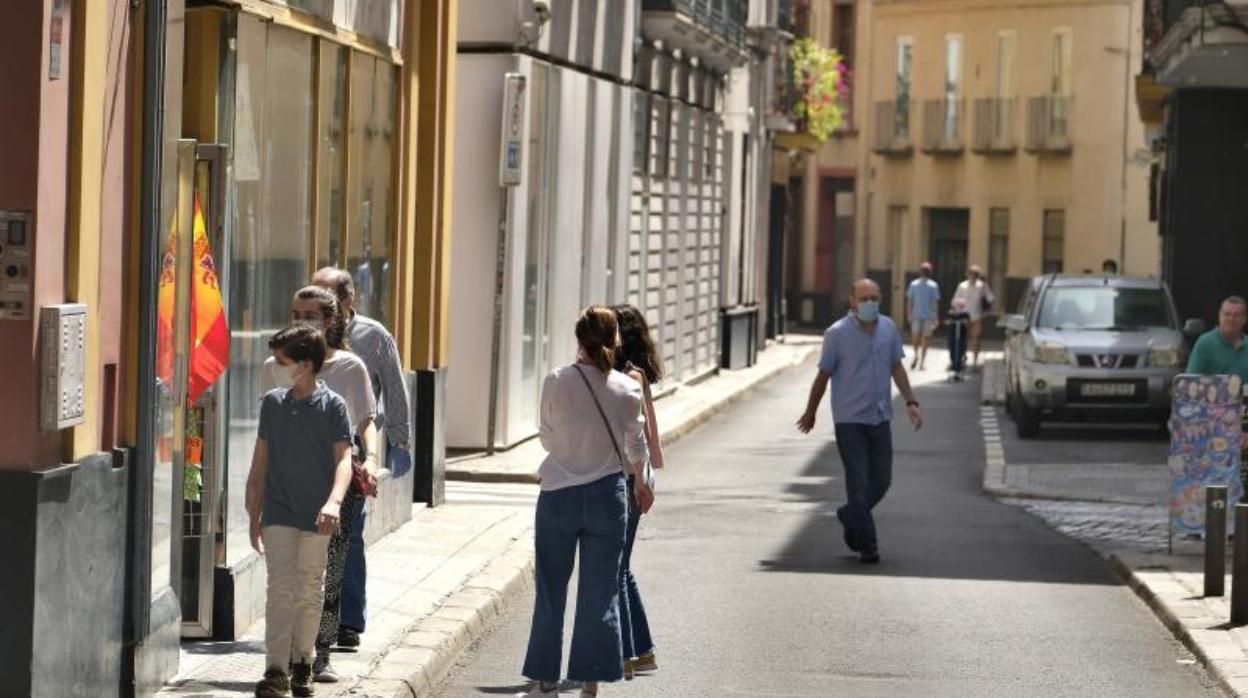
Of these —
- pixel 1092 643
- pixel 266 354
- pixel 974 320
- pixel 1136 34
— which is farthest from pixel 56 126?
pixel 1136 34

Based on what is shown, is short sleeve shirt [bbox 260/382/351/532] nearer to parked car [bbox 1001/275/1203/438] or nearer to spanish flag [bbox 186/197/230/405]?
spanish flag [bbox 186/197/230/405]

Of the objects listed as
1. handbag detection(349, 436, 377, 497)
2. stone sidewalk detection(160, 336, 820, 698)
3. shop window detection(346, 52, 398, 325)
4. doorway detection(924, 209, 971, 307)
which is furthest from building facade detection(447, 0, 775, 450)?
doorway detection(924, 209, 971, 307)

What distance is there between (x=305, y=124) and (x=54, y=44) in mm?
5397

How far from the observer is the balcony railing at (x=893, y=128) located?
65375 mm

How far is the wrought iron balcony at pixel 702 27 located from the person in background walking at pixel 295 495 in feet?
70.6

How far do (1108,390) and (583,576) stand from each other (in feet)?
62.1

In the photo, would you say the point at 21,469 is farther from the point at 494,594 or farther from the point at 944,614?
the point at 944,614

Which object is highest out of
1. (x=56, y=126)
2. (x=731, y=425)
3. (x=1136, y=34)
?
(x=1136, y=34)

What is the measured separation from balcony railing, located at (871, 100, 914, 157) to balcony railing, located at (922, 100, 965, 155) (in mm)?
753

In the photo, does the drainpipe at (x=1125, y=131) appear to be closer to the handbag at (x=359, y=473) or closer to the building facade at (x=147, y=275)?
the building facade at (x=147, y=275)

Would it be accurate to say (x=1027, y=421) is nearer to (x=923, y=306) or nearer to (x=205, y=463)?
(x=923, y=306)

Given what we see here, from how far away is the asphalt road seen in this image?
1199 centimetres

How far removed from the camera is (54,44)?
29.2 ft

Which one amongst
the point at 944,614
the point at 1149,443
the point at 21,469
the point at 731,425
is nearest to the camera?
the point at 21,469
